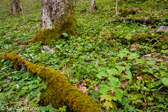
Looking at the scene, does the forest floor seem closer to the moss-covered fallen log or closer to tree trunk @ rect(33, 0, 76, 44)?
the moss-covered fallen log

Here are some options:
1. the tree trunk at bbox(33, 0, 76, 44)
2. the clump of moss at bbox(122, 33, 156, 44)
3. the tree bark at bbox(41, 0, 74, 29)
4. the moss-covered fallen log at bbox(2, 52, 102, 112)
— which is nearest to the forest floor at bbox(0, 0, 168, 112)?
the clump of moss at bbox(122, 33, 156, 44)

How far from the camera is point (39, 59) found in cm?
361

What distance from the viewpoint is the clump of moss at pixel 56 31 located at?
16.3ft

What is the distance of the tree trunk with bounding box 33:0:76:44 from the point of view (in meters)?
4.84

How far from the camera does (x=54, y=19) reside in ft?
16.4

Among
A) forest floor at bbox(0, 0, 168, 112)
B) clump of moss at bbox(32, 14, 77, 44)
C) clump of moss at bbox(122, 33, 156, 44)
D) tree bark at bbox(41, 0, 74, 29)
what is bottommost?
forest floor at bbox(0, 0, 168, 112)

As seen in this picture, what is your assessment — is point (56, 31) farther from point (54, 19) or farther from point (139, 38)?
point (139, 38)

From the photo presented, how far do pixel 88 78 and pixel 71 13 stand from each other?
13.2ft

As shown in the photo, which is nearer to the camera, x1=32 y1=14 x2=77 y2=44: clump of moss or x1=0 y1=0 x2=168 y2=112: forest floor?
x1=0 y1=0 x2=168 y2=112: forest floor

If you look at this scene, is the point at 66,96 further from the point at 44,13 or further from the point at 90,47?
the point at 44,13

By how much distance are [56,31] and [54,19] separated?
60cm

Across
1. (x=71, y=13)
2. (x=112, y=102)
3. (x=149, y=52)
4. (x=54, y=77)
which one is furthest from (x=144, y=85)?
(x=71, y=13)

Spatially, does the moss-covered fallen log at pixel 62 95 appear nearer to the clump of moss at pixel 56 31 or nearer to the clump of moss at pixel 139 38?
the clump of moss at pixel 56 31

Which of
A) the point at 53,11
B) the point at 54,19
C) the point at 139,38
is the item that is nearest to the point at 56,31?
the point at 54,19
